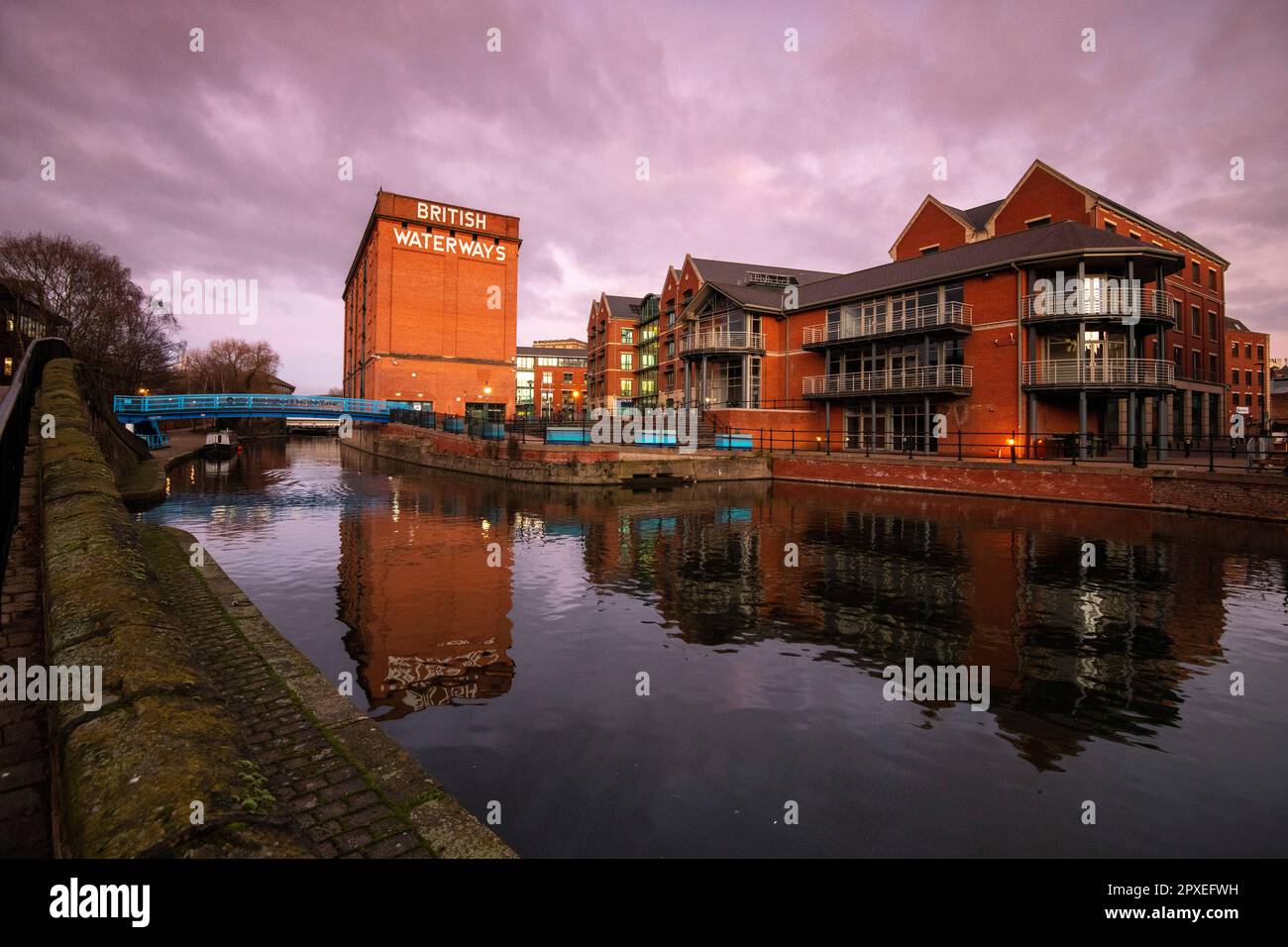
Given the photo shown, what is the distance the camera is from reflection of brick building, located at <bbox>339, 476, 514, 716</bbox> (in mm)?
5754

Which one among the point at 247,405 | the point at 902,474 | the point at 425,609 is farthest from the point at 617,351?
the point at 425,609

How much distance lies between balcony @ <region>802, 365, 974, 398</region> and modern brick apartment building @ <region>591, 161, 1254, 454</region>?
90 mm

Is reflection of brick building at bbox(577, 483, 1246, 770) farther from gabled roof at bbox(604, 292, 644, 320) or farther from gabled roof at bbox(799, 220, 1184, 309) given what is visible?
gabled roof at bbox(604, 292, 644, 320)

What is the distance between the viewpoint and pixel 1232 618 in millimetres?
7746

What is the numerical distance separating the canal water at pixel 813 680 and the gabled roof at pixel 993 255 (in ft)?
54.2

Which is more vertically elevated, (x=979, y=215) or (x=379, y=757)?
(x=979, y=215)

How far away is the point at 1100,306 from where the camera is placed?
84.1ft

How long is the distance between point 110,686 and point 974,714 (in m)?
6.11

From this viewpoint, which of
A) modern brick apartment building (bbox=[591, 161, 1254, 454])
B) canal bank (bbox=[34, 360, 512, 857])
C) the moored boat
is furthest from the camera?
the moored boat

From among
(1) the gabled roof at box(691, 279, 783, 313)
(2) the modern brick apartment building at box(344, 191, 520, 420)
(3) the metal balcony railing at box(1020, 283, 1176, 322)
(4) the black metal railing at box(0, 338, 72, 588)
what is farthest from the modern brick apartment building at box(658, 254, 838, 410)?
(4) the black metal railing at box(0, 338, 72, 588)

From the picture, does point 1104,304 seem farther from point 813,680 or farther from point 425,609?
point 425,609

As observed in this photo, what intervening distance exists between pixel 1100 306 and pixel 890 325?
8.70 meters
